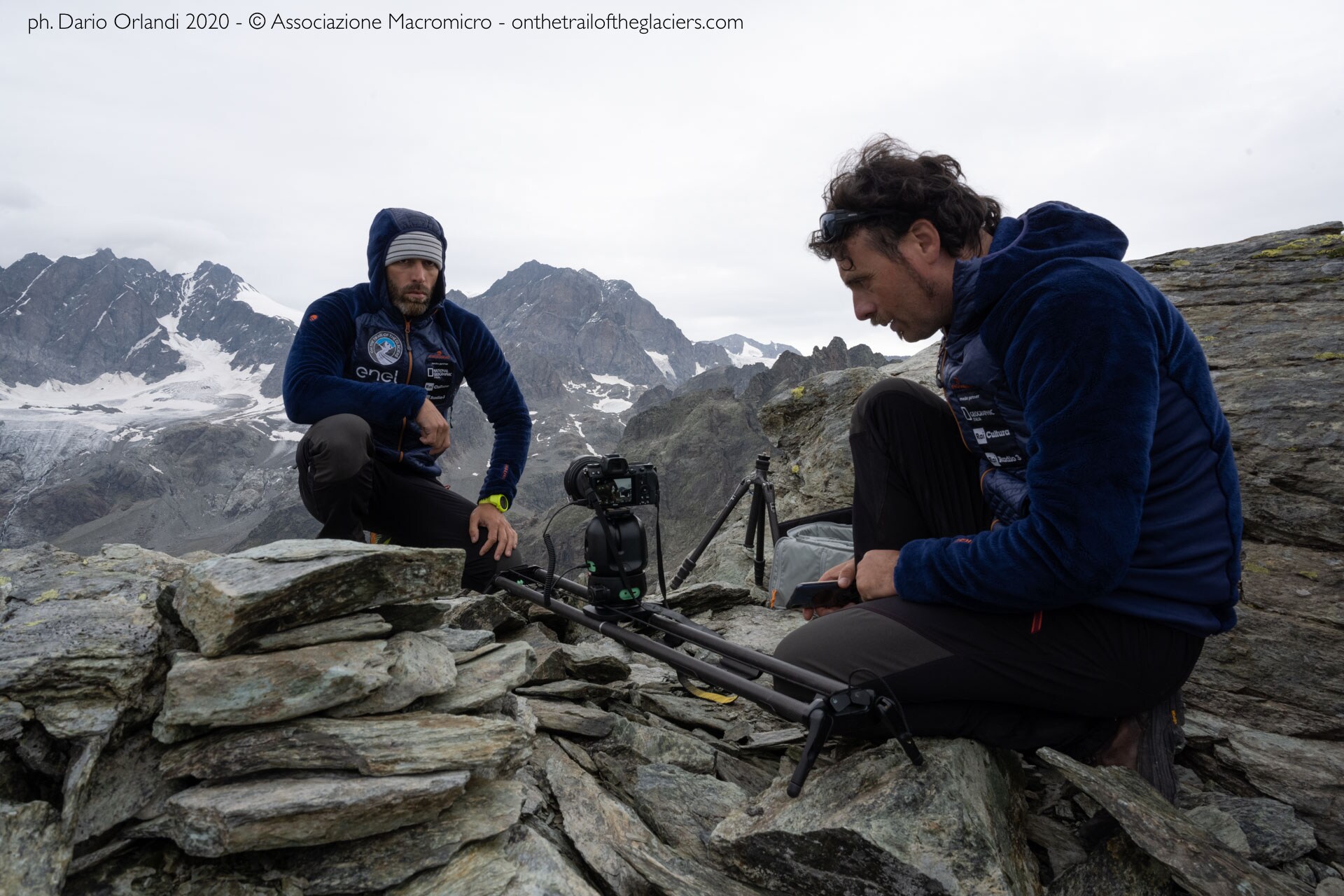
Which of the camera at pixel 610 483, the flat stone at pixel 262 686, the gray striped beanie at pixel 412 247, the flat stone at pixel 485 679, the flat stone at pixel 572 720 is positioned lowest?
the flat stone at pixel 572 720

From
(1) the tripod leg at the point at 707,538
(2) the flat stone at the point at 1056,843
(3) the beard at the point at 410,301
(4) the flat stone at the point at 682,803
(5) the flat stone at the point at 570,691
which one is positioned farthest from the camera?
(1) the tripod leg at the point at 707,538

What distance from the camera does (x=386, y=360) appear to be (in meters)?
5.99

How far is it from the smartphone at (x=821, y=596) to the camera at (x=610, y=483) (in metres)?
1.01

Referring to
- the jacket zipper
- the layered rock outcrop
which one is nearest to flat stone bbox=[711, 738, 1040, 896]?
the layered rock outcrop

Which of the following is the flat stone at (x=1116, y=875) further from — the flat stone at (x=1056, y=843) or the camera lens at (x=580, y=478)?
the camera lens at (x=580, y=478)

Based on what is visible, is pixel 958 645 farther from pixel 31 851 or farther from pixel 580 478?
pixel 31 851

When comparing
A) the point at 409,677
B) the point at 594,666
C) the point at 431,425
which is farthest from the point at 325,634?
the point at 431,425

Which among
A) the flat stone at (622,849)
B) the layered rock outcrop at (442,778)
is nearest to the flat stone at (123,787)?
the layered rock outcrop at (442,778)

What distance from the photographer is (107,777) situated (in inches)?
108

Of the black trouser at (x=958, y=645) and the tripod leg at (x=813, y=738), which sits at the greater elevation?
the black trouser at (x=958, y=645)

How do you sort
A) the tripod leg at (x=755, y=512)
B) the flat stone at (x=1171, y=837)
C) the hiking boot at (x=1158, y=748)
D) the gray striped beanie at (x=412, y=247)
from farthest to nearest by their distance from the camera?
the tripod leg at (x=755, y=512) < the gray striped beanie at (x=412, y=247) < the hiking boot at (x=1158, y=748) < the flat stone at (x=1171, y=837)

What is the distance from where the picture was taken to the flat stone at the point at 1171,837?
255 centimetres

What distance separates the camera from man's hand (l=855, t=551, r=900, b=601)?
3.40m

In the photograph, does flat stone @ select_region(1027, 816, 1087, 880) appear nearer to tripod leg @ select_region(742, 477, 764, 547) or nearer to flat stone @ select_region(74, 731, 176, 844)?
flat stone @ select_region(74, 731, 176, 844)
